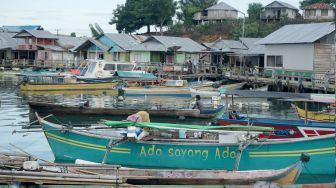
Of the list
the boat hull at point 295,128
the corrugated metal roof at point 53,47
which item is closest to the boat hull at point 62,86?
the boat hull at point 295,128

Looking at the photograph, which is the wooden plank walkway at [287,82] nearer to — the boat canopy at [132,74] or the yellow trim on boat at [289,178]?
the boat canopy at [132,74]

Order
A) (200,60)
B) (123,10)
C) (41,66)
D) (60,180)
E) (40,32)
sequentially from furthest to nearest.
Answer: (123,10) < (40,32) < (41,66) < (200,60) < (60,180)

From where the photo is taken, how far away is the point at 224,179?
1050 cm

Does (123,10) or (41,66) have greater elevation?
(123,10)

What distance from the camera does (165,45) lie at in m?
50.1

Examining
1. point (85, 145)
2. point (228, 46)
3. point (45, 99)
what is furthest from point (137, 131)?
point (228, 46)

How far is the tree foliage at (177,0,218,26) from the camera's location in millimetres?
73125

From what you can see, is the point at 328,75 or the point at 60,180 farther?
the point at 328,75

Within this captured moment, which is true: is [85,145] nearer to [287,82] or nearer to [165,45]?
[287,82]

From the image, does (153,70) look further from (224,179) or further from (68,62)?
(224,179)

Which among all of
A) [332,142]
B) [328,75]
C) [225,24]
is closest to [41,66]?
[225,24]

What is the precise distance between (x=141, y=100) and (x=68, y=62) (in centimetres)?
2808

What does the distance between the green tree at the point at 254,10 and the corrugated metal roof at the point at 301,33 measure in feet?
95.6

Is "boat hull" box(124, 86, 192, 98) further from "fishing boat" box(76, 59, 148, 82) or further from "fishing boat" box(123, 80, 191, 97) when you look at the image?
"fishing boat" box(76, 59, 148, 82)
